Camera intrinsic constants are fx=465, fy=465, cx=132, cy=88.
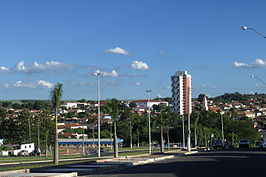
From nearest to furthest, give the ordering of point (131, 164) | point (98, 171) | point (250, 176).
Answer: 1. point (250, 176)
2. point (98, 171)
3. point (131, 164)

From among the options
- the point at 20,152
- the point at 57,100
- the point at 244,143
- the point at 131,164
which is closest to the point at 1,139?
the point at 20,152

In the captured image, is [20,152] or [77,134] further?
[77,134]

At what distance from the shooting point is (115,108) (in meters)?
40.6

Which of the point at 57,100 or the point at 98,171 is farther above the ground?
the point at 57,100

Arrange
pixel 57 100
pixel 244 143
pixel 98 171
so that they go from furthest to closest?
pixel 244 143 → pixel 57 100 → pixel 98 171

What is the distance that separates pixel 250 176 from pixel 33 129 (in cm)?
8833

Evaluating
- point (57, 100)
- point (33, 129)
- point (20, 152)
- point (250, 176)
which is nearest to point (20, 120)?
point (33, 129)

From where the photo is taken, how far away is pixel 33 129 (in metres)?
102

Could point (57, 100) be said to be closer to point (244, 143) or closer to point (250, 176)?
point (250, 176)

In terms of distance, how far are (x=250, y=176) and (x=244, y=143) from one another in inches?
2196

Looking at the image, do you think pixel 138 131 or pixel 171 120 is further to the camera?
pixel 171 120

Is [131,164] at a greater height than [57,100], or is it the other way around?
[57,100]

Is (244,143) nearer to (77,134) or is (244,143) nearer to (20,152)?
(20,152)

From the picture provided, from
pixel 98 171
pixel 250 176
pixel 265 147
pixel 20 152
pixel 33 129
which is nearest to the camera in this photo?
pixel 250 176
